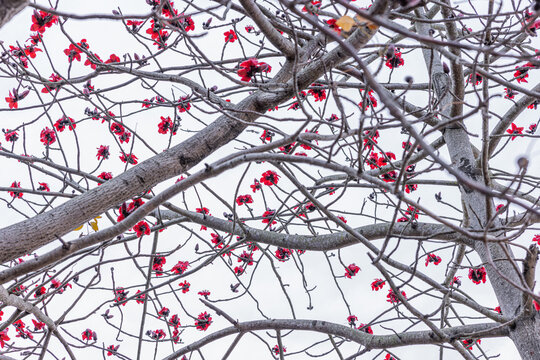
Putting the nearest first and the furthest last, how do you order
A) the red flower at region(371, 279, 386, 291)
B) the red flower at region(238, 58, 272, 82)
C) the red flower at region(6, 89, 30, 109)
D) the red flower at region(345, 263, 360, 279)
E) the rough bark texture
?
the rough bark texture < the red flower at region(238, 58, 272, 82) < the red flower at region(6, 89, 30, 109) < the red flower at region(371, 279, 386, 291) < the red flower at region(345, 263, 360, 279)

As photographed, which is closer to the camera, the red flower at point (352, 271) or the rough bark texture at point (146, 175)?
the rough bark texture at point (146, 175)

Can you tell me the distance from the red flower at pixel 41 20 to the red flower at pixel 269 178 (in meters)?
1.61

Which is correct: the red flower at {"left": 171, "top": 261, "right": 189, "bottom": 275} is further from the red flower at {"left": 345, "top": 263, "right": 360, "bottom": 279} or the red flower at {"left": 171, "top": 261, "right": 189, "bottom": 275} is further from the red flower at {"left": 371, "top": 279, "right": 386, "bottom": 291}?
the red flower at {"left": 371, "top": 279, "right": 386, "bottom": 291}

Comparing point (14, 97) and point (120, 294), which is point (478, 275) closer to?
point (120, 294)

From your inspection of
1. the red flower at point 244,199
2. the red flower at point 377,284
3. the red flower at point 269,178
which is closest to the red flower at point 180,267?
the red flower at point 244,199

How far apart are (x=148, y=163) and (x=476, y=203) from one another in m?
1.68

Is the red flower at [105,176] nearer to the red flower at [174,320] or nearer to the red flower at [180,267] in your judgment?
the red flower at [180,267]

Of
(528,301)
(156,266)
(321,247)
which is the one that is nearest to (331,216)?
(321,247)

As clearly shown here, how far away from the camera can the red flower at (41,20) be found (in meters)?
2.43

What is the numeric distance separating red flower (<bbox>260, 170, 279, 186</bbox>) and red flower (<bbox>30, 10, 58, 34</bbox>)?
161cm

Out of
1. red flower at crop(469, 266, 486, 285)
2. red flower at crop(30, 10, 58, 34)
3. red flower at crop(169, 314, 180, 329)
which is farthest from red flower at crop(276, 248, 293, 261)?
red flower at crop(30, 10, 58, 34)

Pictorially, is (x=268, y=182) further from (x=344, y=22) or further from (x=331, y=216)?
(x=344, y=22)

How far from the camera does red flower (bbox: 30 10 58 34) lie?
2.43 metres

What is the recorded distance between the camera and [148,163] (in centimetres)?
158
